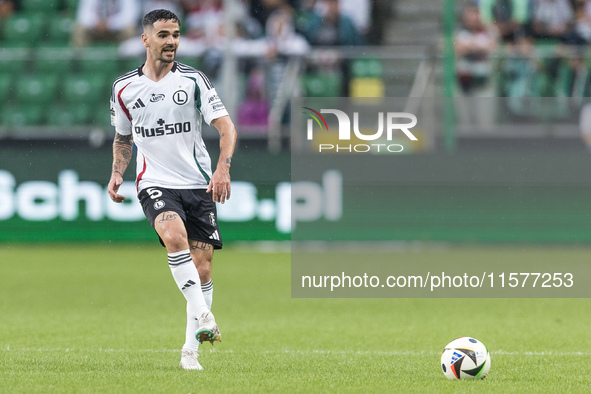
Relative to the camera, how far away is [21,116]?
1548cm

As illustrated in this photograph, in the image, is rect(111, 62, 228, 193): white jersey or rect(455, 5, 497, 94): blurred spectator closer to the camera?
rect(111, 62, 228, 193): white jersey

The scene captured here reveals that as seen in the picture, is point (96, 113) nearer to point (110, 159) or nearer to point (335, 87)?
point (110, 159)

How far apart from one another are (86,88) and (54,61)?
62 cm

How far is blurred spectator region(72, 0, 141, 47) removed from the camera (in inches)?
651

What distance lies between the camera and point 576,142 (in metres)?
14.7

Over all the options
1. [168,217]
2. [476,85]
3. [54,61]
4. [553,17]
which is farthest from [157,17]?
[553,17]

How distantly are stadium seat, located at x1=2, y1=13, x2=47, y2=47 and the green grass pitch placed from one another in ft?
16.0

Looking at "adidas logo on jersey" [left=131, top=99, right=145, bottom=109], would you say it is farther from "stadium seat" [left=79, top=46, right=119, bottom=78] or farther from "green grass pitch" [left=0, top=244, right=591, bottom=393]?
"stadium seat" [left=79, top=46, right=119, bottom=78]

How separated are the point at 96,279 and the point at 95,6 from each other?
20.0 feet

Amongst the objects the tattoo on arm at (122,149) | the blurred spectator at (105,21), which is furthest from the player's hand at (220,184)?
the blurred spectator at (105,21)

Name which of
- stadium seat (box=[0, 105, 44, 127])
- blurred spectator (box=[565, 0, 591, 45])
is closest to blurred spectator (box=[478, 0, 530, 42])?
blurred spectator (box=[565, 0, 591, 45])

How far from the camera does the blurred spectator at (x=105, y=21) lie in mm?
16547

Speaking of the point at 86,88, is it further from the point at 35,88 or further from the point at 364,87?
the point at 364,87

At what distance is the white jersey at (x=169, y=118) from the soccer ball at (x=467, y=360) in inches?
76.3
